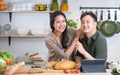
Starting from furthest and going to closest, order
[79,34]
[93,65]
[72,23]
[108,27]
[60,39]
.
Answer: [108,27], [72,23], [60,39], [79,34], [93,65]

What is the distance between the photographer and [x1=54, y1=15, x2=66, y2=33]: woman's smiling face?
313cm

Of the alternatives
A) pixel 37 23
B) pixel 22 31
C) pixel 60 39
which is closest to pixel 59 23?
pixel 60 39

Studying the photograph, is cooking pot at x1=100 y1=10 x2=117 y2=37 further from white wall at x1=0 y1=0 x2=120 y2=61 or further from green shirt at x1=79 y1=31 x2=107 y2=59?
green shirt at x1=79 y1=31 x2=107 y2=59

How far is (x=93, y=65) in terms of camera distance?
2.42m

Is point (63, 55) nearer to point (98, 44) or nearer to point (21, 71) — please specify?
point (98, 44)

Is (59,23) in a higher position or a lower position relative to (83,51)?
higher

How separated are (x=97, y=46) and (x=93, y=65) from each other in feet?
1.68

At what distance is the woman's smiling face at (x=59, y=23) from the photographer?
3134 mm

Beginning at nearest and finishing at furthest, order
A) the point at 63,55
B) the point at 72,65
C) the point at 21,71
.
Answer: the point at 21,71, the point at 72,65, the point at 63,55

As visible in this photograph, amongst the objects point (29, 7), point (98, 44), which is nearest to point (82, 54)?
point (98, 44)

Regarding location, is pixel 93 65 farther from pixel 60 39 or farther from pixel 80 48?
pixel 60 39

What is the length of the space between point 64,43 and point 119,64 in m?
0.97

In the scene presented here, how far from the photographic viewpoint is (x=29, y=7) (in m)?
5.17

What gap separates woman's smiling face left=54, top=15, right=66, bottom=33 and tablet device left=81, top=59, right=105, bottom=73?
0.80 metres
